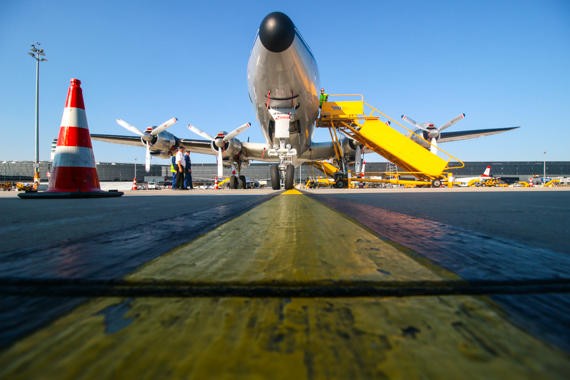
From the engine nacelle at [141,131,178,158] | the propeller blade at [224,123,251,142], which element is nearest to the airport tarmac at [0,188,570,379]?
the propeller blade at [224,123,251,142]

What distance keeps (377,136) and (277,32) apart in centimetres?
675

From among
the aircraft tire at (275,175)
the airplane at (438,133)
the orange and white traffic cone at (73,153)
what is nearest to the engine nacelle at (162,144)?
the aircraft tire at (275,175)

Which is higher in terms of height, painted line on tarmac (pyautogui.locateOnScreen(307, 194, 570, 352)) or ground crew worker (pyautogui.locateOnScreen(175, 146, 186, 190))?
ground crew worker (pyautogui.locateOnScreen(175, 146, 186, 190))

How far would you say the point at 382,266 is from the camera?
0.52 meters

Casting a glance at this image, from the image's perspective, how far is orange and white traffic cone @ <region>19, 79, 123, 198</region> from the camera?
3756 millimetres

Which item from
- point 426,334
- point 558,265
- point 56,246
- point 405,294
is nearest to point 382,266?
point 405,294

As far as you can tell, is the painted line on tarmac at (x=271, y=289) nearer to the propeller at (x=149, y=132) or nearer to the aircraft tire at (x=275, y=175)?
the aircraft tire at (x=275, y=175)

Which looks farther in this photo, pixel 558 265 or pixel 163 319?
pixel 558 265

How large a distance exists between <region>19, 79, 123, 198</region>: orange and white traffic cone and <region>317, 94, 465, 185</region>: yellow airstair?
7.59 m

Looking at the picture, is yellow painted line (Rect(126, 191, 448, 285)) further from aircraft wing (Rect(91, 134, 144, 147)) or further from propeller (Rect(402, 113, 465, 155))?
propeller (Rect(402, 113, 465, 155))

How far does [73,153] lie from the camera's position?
3799mm

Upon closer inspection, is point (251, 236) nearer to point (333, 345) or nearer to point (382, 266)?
point (382, 266)

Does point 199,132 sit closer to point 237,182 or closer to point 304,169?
point 237,182

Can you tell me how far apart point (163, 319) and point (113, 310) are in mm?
82
